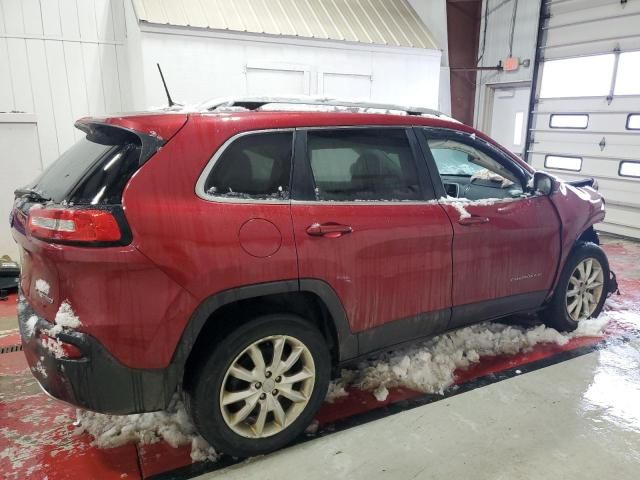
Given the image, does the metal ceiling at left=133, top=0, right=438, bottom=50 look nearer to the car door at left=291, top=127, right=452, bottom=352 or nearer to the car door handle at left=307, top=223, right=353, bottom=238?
the car door at left=291, top=127, right=452, bottom=352

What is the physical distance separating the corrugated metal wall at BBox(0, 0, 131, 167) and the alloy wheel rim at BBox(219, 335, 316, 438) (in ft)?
16.8

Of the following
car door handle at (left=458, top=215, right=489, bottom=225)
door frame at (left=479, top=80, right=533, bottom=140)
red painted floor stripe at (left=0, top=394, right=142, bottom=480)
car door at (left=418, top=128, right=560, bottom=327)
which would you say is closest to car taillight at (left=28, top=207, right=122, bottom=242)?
red painted floor stripe at (left=0, top=394, right=142, bottom=480)

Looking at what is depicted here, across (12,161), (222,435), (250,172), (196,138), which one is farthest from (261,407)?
(12,161)

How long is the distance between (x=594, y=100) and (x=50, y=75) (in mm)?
8160

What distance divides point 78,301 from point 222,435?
0.91m

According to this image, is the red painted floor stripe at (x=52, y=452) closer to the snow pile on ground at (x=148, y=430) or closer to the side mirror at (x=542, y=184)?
the snow pile on ground at (x=148, y=430)

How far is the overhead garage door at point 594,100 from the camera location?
6.97m

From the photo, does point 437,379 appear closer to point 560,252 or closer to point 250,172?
point 560,252

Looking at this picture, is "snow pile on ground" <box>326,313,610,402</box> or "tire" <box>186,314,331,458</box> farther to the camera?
"snow pile on ground" <box>326,313,610,402</box>

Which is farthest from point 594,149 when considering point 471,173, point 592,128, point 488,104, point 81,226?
point 81,226

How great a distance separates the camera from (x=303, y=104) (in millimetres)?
2447

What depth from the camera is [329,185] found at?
7.64ft

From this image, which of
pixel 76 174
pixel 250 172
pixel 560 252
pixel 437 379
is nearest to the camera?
pixel 76 174

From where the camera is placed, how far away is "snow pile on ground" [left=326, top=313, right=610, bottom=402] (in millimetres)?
2891
